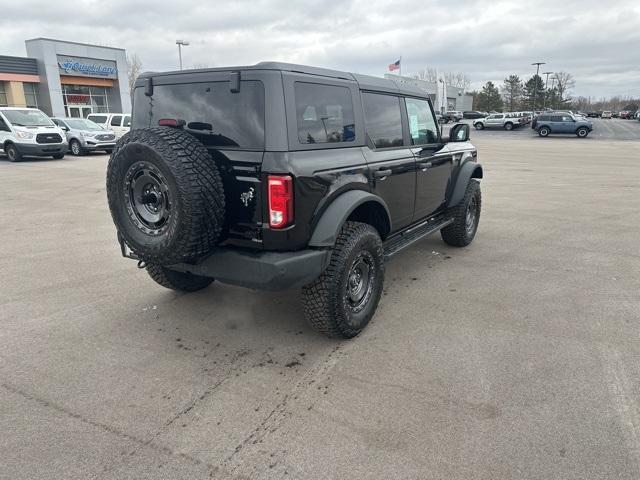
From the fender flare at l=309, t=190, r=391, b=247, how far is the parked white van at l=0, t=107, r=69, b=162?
1652cm

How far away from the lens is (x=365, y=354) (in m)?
3.40

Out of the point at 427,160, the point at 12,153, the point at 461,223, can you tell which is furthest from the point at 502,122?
the point at 427,160

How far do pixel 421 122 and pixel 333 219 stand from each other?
222 centimetres

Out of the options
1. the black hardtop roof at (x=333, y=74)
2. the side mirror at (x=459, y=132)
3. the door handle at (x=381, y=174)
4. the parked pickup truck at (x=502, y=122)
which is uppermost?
the parked pickup truck at (x=502, y=122)

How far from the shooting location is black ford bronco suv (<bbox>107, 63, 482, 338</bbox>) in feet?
9.77

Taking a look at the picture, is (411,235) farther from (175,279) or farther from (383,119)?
(175,279)

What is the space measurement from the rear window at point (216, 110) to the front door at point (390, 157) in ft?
3.47

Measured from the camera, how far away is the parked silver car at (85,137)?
1861cm

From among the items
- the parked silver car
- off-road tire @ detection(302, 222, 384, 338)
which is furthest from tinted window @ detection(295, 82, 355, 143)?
the parked silver car

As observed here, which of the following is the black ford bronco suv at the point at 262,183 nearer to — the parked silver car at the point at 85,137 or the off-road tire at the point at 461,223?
the off-road tire at the point at 461,223

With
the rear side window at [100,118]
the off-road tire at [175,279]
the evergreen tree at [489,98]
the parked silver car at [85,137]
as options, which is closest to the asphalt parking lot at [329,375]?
the off-road tire at [175,279]

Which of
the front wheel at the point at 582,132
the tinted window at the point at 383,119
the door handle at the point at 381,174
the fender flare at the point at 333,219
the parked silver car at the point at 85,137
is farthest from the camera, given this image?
the front wheel at the point at 582,132

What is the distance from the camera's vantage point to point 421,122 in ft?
16.1

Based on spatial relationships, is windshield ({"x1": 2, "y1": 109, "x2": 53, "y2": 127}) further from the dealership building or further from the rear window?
the dealership building
